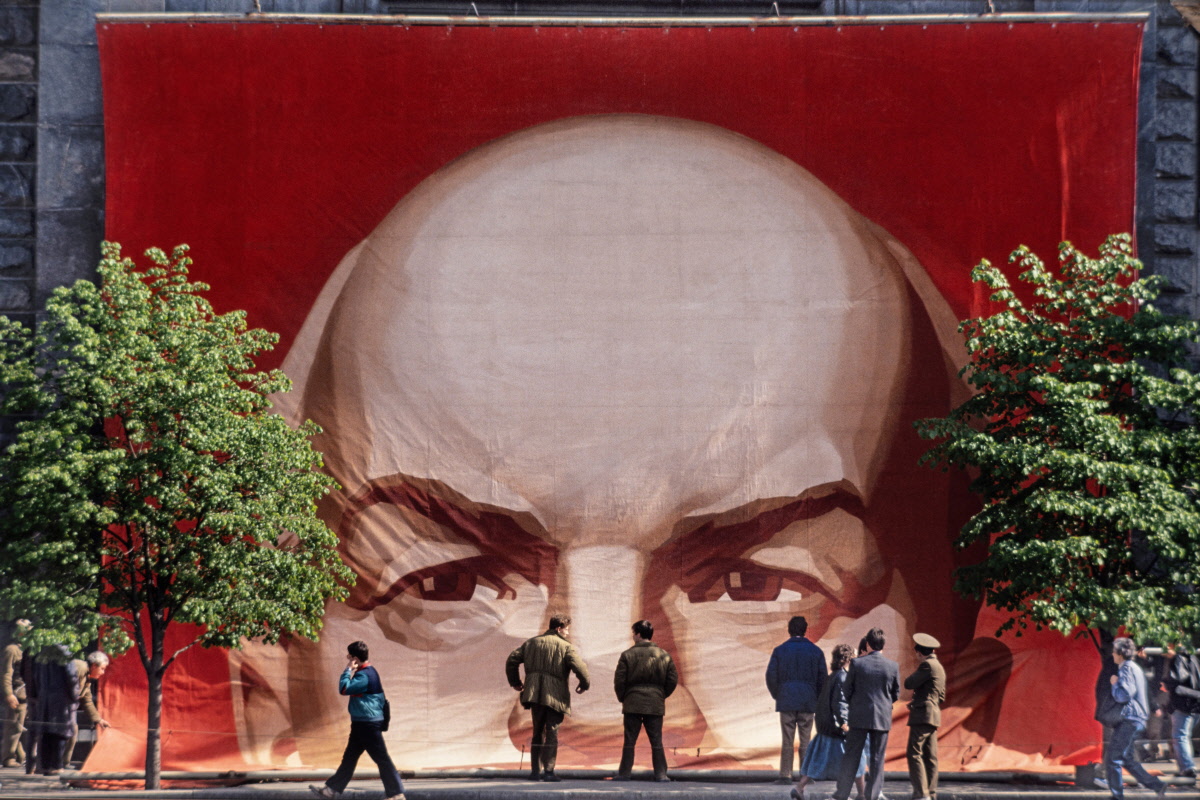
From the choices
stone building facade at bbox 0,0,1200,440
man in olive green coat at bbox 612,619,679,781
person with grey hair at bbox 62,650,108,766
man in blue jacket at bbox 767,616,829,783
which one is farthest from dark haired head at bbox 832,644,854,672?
person with grey hair at bbox 62,650,108,766

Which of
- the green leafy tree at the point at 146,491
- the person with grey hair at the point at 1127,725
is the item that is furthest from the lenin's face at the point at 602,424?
the person with grey hair at the point at 1127,725

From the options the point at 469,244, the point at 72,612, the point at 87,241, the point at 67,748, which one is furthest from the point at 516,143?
the point at 67,748

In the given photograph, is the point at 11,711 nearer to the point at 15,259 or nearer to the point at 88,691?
the point at 88,691

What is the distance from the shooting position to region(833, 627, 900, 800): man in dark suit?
14.2 m

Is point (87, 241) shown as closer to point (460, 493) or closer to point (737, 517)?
point (460, 493)

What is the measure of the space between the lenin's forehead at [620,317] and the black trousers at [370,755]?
4.91 m

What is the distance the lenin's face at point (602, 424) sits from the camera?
18422 millimetres

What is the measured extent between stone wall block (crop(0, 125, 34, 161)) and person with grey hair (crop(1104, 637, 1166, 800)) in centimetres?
1562

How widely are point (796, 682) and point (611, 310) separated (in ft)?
18.3

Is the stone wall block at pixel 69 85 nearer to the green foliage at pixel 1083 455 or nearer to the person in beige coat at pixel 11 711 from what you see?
the person in beige coat at pixel 11 711

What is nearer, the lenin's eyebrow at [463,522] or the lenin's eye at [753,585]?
the lenin's eye at [753,585]

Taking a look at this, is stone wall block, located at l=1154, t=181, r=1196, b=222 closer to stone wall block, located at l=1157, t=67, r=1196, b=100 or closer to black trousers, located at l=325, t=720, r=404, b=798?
stone wall block, located at l=1157, t=67, r=1196, b=100

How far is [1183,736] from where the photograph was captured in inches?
669

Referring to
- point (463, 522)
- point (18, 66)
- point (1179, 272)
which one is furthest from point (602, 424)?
point (18, 66)
